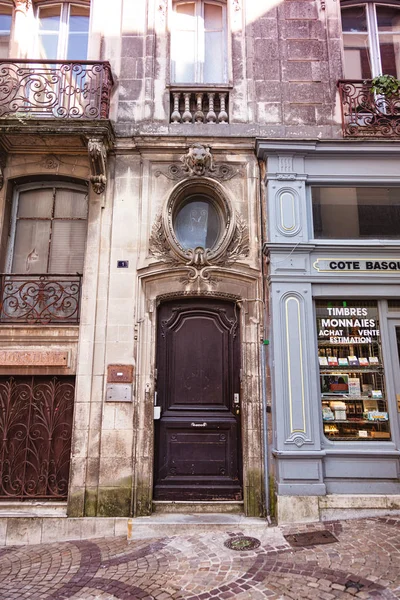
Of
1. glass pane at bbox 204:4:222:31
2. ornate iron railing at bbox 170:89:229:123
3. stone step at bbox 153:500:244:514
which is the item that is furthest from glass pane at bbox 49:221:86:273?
glass pane at bbox 204:4:222:31

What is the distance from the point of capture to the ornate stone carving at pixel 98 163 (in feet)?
20.4

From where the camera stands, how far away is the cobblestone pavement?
380cm

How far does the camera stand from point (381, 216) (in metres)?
6.57

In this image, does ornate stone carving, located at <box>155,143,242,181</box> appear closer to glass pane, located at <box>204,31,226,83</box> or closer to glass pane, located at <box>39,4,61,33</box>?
glass pane, located at <box>204,31,226,83</box>

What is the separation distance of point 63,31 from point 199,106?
3.08 metres

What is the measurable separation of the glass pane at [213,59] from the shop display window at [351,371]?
4487 mm

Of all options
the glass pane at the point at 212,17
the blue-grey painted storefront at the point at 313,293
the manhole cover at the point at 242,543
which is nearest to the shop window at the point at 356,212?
the blue-grey painted storefront at the point at 313,293

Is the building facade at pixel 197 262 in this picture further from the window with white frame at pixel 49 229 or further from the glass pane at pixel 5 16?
the glass pane at pixel 5 16

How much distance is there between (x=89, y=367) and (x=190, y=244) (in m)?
2.53

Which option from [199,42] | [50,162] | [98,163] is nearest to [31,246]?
[50,162]

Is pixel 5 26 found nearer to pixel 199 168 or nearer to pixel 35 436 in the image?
pixel 199 168

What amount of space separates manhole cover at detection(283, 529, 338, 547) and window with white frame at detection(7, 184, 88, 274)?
4.89 meters

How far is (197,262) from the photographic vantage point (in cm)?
625

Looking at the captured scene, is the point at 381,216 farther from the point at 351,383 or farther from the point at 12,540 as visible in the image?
the point at 12,540
